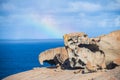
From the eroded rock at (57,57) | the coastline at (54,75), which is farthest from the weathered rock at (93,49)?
the eroded rock at (57,57)

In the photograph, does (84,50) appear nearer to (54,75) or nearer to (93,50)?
(93,50)

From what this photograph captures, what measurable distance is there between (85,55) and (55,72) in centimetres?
511

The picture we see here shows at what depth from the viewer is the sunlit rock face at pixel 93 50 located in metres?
46.0

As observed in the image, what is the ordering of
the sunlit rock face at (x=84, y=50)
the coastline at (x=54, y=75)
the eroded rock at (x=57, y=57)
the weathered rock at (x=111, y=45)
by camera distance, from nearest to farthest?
the coastline at (x=54, y=75) → the weathered rock at (x=111, y=45) → the sunlit rock face at (x=84, y=50) → the eroded rock at (x=57, y=57)

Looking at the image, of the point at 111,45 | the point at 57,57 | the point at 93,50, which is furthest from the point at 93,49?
the point at 57,57

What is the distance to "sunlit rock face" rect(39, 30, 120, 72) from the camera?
46.0 m

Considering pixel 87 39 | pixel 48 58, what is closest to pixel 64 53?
pixel 48 58

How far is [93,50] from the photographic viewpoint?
47.4m

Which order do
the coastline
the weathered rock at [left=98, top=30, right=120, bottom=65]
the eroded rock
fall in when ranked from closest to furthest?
the coastline
the weathered rock at [left=98, top=30, right=120, bottom=65]
the eroded rock

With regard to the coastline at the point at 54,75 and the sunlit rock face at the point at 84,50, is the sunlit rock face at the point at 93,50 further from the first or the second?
the coastline at the point at 54,75

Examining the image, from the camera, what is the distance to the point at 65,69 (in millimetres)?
49844

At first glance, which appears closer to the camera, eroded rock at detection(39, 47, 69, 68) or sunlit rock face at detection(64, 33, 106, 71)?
sunlit rock face at detection(64, 33, 106, 71)

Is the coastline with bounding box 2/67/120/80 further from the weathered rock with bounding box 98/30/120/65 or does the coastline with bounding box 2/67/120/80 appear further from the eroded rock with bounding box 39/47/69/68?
the weathered rock with bounding box 98/30/120/65

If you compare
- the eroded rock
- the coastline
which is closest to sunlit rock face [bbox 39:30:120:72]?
the coastline
